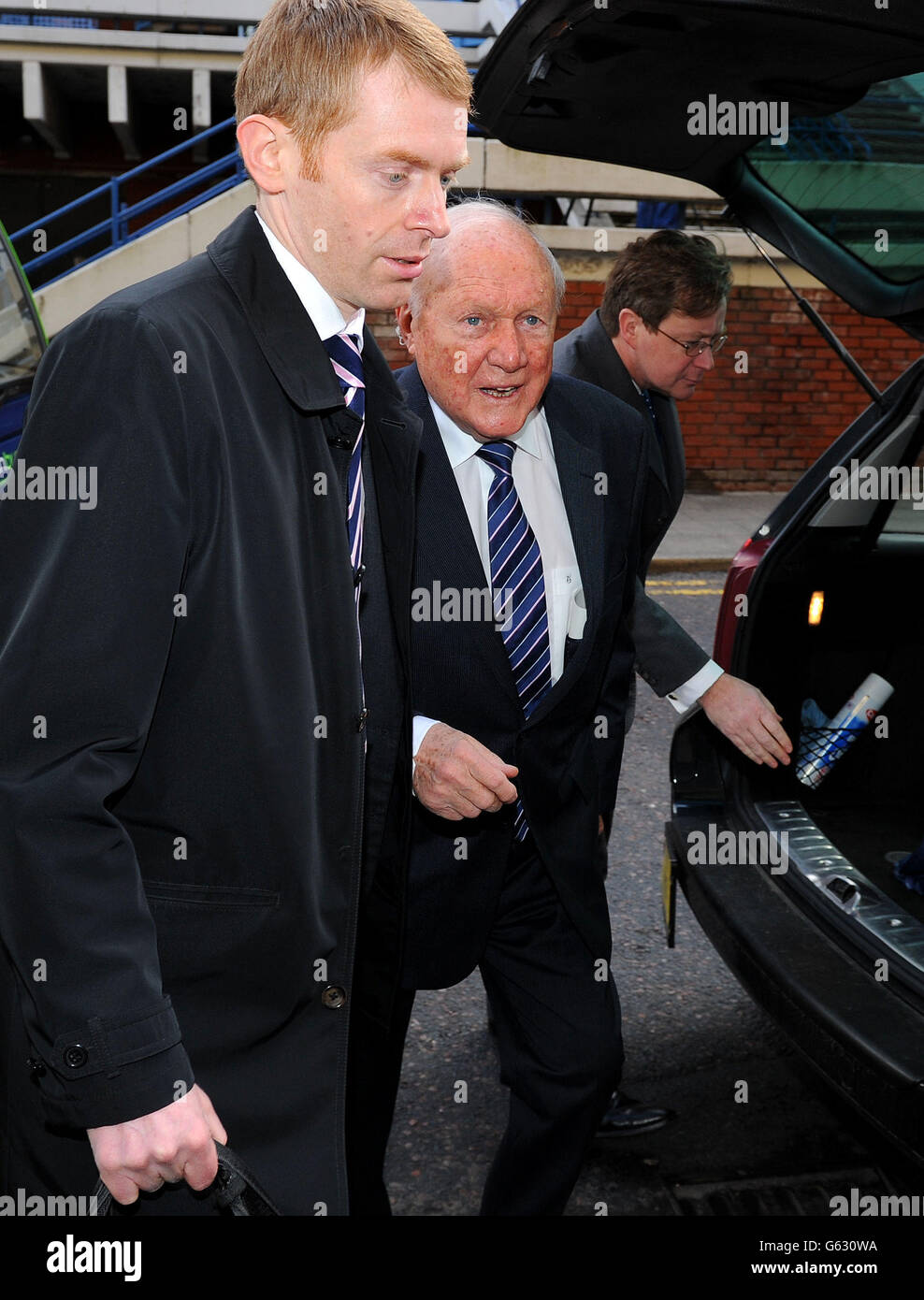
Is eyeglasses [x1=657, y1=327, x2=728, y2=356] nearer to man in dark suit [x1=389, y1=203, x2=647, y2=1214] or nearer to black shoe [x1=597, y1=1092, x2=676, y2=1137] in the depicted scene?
man in dark suit [x1=389, y1=203, x2=647, y2=1214]

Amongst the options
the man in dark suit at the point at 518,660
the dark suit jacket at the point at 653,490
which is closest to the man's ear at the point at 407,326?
the man in dark suit at the point at 518,660

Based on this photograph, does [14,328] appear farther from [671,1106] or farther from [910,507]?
[671,1106]

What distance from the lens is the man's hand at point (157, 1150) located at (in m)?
1.39

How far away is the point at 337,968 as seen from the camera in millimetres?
1679

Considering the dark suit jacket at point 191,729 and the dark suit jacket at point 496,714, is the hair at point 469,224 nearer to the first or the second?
the dark suit jacket at point 496,714

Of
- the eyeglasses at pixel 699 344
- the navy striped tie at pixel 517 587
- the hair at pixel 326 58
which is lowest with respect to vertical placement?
the navy striped tie at pixel 517 587

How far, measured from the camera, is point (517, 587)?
245 centimetres

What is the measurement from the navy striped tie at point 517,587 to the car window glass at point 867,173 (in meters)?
0.94

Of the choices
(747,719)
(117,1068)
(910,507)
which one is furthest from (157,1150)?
(910,507)

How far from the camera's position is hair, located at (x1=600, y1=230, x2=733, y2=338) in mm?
3359

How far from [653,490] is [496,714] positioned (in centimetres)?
→ 107

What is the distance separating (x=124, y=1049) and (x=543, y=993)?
48.7 inches
